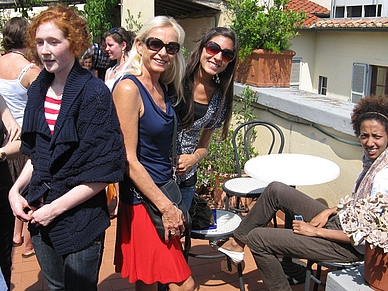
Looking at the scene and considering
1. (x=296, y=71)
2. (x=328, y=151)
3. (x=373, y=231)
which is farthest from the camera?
(x=296, y=71)

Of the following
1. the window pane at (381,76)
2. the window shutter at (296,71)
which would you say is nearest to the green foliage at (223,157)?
the window pane at (381,76)

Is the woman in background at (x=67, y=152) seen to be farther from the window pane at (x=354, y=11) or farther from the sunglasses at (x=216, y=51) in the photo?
the window pane at (x=354, y=11)

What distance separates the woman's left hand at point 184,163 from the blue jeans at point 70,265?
2.15 feet

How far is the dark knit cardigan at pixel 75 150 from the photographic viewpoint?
179 centimetres

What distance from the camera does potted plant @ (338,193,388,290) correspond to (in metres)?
1.77

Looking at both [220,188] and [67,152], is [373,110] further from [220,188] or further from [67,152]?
[220,188]

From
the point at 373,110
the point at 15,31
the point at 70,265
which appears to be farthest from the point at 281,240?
the point at 15,31

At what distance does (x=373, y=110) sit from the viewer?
2568mm

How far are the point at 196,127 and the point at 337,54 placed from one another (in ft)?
48.4

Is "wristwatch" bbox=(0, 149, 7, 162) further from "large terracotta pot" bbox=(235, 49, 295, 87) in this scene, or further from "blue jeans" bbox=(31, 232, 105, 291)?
"large terracotta pot" bbox=(235, 49, 295, 87)

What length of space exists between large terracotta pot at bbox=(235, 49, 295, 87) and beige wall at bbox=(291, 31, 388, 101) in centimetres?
991

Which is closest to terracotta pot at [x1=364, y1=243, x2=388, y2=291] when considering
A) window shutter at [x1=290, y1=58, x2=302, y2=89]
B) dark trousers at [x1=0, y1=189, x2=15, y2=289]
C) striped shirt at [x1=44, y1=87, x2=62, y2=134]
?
striped shirt at [x1=44, y1=87, x2=62, y2=134]

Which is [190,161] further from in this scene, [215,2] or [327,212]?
[215,2]

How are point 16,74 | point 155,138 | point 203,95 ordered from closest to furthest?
point 155,138
point 203,95
point 16,74
